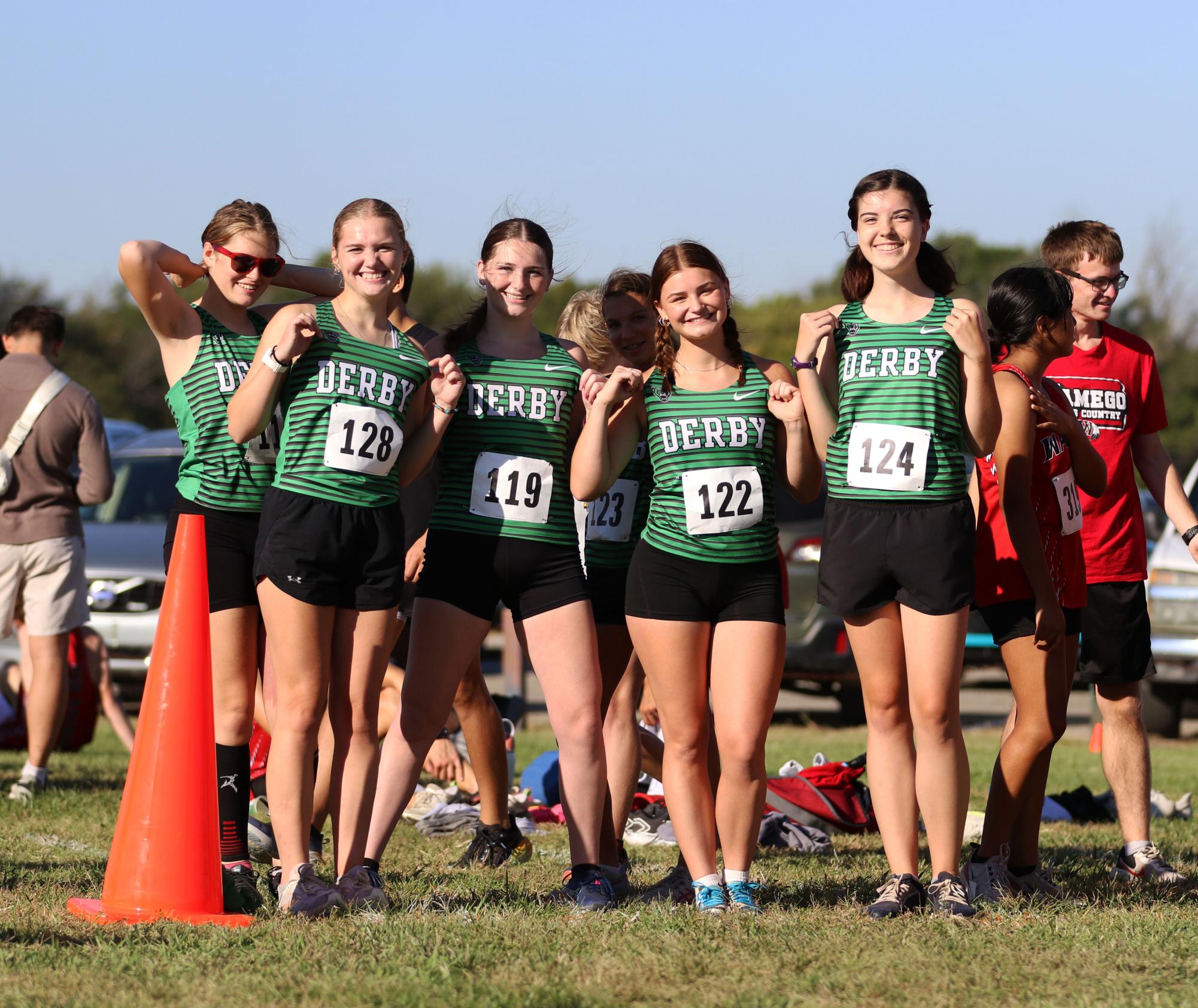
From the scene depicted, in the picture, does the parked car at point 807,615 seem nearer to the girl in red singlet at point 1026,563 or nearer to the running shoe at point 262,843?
the running shoe at point 262,843

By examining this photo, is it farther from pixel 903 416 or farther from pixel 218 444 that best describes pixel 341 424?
pixel 903 416

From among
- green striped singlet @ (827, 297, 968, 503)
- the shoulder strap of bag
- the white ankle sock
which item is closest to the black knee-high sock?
green striped singlet @ (827, 297, 968, 503)

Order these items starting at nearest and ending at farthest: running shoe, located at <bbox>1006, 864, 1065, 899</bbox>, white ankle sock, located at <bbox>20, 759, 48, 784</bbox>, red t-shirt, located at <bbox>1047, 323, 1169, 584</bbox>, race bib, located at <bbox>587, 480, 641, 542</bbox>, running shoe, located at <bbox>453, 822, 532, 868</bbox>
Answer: running shoe, located at <bbox>1006, 864, 1065, 899</bbox> < race bib, located at <bbox>587, 480, 641, 542</bbox> < red t-shirt, located at <bbox>1047, 323, 1169, 584</bbox> < running shoe, located at <bbox>453, 822, 532, 868</bbox> < white ankle sock, located at <bbox>20, 759, 48, 784</bbox>

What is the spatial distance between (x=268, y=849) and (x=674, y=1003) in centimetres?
281

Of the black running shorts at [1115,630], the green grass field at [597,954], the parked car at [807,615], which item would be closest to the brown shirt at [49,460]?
the green grass field at [597,954]

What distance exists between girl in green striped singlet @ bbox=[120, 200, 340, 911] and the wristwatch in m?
0.42

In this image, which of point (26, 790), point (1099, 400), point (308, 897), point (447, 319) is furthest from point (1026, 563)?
point (447, 319)

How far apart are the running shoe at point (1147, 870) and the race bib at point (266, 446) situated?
10.4ft

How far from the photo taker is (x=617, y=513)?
203 inches

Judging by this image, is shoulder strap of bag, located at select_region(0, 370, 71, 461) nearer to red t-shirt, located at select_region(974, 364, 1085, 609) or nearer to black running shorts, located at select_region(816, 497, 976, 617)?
black running shorts, located at select_region(816, 497, 976, 617)

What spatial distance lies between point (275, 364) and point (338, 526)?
48 cm

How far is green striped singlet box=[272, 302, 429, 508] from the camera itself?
4461 mm

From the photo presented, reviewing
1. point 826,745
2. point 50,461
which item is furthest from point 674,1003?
point 826,745

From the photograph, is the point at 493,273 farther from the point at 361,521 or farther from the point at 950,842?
the point at 950,842
